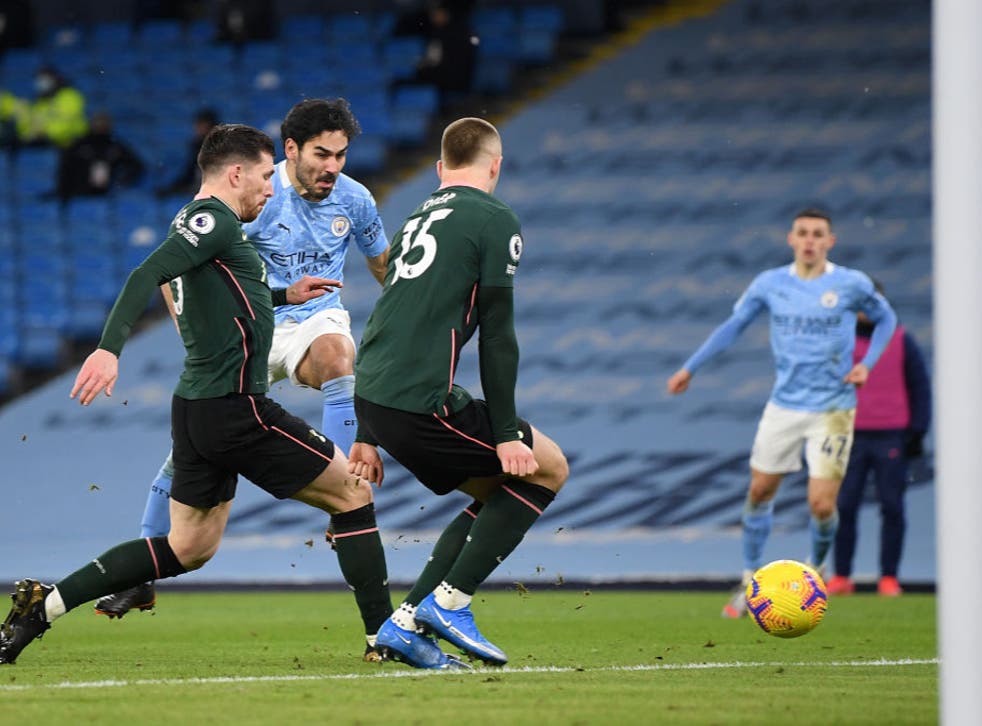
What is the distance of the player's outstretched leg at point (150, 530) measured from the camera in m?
7.28

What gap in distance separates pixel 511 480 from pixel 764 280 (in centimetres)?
439

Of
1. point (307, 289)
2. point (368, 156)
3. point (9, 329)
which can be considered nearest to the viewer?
→ point (307, 289)

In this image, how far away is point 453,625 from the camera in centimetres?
606

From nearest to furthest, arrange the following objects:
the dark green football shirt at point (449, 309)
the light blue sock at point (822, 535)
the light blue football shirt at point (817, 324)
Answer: the dark green football shirt at point (449, 309) < the light blue football shirt at point (817, 324) < the light blue sock at point (822, 535)

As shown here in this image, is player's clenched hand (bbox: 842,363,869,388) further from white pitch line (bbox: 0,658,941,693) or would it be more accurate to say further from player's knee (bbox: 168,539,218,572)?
player's knee (bbox: 168,539,218,572)

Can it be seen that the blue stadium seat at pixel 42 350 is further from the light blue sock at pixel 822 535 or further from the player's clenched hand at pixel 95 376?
the player's clenched hand at pixel 95 376

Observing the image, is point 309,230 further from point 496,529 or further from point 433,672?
point 433,672

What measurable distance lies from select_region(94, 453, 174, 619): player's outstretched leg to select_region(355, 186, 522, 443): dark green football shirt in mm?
1765

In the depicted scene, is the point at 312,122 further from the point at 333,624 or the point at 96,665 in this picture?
the point at 333,624

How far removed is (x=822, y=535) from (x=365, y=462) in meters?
4.92

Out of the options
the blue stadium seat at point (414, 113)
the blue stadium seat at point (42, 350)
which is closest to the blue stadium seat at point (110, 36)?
the blue stadium seat at point (414, 113)

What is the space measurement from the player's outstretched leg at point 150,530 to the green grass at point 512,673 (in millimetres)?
215

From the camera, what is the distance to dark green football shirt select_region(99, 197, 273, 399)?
20.1ft

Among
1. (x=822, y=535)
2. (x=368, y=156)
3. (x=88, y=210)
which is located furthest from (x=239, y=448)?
(x=88, y=210)
